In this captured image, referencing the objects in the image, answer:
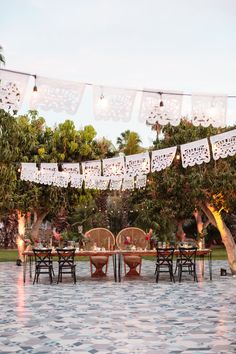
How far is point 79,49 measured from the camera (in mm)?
10773

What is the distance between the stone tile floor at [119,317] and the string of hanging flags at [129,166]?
95.8 inches

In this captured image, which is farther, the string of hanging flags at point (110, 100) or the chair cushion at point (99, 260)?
the chair cushion at point (99, 260)

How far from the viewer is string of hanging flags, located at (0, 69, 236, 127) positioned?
718 cm

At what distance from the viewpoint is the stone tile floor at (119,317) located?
6.03m

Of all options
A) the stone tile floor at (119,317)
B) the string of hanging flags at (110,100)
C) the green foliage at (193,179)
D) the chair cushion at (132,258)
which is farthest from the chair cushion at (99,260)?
the string of hanging flags at (110,100)

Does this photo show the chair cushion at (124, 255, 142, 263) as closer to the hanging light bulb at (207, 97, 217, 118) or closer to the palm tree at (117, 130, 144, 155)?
the hanging light bulb at (207, 97, 217, 118)

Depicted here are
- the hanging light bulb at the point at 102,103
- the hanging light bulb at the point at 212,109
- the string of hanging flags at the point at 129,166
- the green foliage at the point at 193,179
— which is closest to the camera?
the hanging light bulb at the point at 102,103

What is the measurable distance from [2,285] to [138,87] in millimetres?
6582

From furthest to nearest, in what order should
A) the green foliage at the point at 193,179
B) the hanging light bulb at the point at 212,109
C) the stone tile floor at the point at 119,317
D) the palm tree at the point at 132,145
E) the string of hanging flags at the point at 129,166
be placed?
the palm tree at the point at 132,145 < the green foliage at the point at 193,179 < the string of hanging flags at the point at 129,166 < the hanging light bulb at the point at 212,109 < the stone tile floor at the point at 119,317

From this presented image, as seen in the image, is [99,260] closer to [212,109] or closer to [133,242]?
[133,242]

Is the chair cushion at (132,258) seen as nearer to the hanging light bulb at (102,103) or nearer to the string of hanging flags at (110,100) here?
the string of hanging flags at (110,100)

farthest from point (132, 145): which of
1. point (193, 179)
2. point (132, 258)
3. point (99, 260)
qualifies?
point (193, 179)

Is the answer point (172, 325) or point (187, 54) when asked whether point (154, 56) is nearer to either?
point (187, 54)

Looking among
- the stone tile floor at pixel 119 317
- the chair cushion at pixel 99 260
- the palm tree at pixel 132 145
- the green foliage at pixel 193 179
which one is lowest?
the stone tile floor at pixel 119 317
